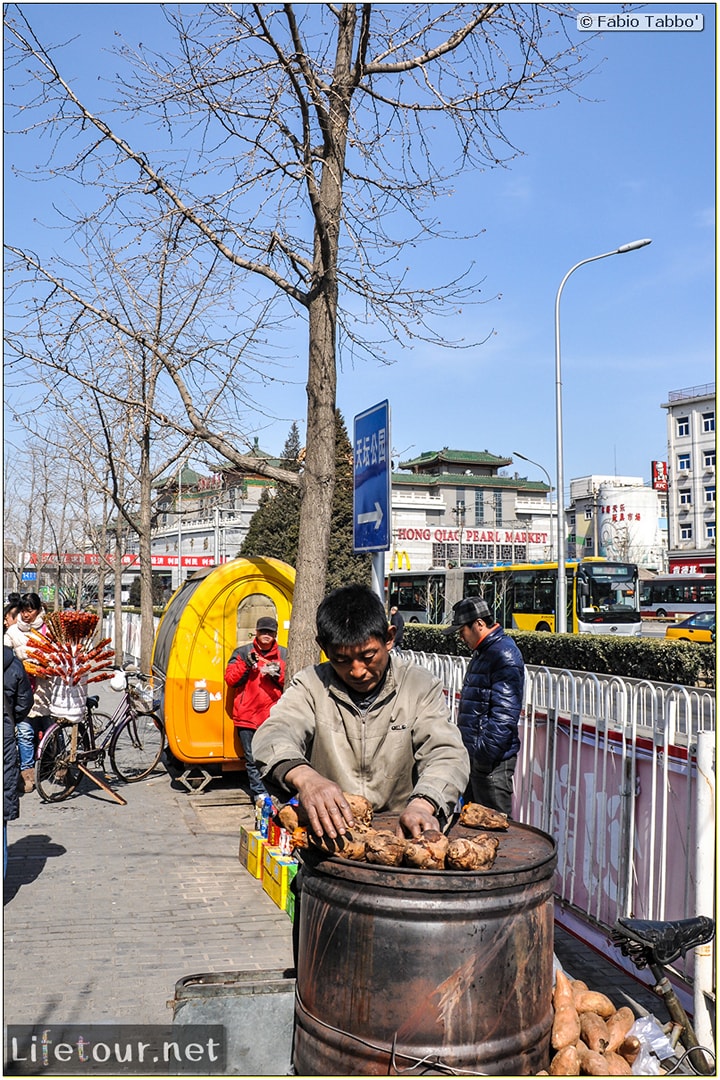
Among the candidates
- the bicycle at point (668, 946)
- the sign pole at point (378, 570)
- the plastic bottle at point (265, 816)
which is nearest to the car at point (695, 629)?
the plastic bottle at point (265, 816)

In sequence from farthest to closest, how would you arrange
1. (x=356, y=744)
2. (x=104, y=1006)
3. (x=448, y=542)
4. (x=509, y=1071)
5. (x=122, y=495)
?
(x=448, y=542)
(x=122, y=495)
(x=104, y=1006)
(x=356, y=744)
(x=509, y=1071)

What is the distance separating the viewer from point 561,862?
19.0 feet

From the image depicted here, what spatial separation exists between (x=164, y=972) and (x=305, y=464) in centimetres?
386

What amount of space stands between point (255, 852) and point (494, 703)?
261 centimetres

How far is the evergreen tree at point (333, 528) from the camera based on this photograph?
40781 mm

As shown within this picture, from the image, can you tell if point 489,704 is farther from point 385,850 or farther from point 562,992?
point 385,850

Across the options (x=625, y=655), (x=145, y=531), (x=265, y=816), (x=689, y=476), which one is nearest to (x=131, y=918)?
(x=265, y=816)

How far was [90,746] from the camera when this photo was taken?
32.6 feet

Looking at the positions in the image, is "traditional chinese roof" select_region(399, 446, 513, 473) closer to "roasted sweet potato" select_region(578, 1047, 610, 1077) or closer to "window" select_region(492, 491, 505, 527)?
"window" select_region(492, 491, 505, 527)

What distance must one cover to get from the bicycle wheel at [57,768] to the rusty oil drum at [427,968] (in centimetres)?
730

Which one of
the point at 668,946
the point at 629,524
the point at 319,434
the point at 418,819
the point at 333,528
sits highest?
the point at 629,524

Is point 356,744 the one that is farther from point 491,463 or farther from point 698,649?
point 491,463

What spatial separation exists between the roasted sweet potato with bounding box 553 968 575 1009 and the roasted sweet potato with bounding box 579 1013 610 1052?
0.09 m

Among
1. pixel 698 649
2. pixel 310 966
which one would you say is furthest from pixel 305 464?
pixel 698 649
